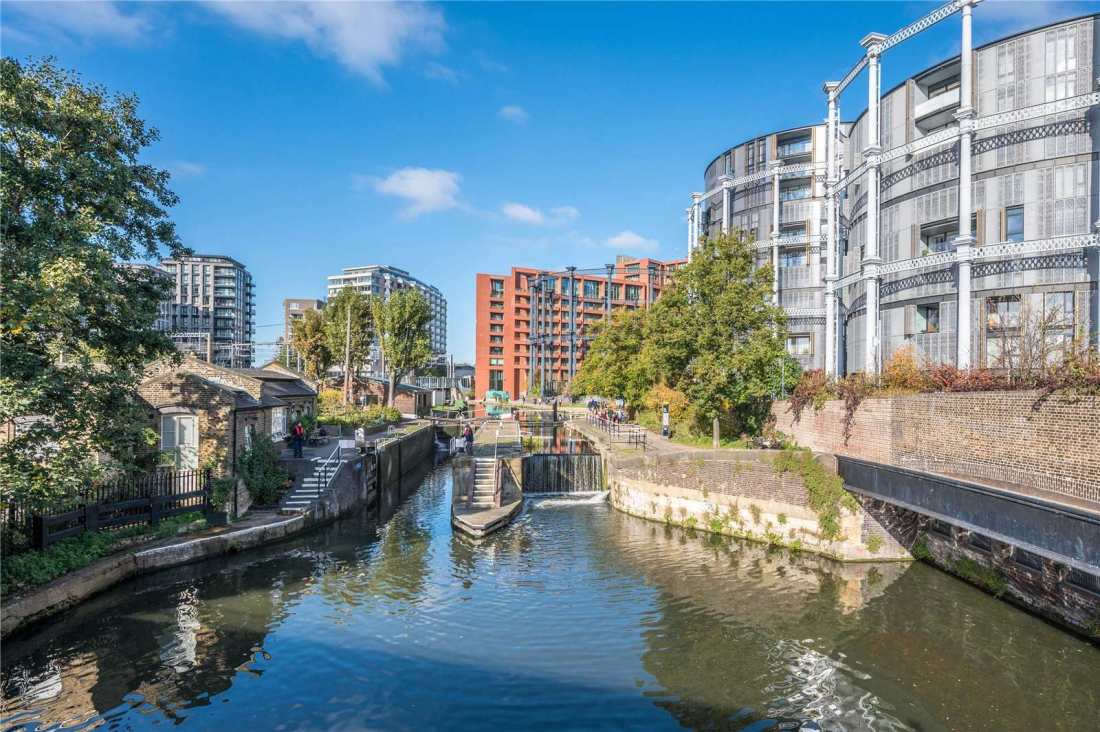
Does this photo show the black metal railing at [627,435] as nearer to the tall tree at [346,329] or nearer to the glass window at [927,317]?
the glass window at [927,317]

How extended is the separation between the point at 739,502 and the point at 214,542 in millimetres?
18406

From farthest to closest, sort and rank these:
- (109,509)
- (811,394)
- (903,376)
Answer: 1. (811,394)
2. (903,376)
3. (109,509)

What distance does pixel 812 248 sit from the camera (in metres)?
46.8

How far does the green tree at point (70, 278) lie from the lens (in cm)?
1318

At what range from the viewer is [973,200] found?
94.9ft

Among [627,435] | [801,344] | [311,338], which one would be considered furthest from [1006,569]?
[311,338]

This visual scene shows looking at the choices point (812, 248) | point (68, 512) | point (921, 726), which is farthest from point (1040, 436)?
point (812, 248)

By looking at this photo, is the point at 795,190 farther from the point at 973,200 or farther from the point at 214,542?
the point at 214,542

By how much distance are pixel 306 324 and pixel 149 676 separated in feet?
157

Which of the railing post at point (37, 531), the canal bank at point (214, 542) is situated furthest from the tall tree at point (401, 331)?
the railing post at point (37, 531)

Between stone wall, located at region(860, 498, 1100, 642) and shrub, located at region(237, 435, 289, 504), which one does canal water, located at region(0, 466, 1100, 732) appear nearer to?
stone wall, located at region(860, 498, 1100, 642)

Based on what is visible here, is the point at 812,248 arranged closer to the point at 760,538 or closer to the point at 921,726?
the point at 760,538

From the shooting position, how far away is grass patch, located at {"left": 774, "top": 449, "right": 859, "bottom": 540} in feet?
65.8

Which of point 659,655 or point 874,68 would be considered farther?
point 874,68
